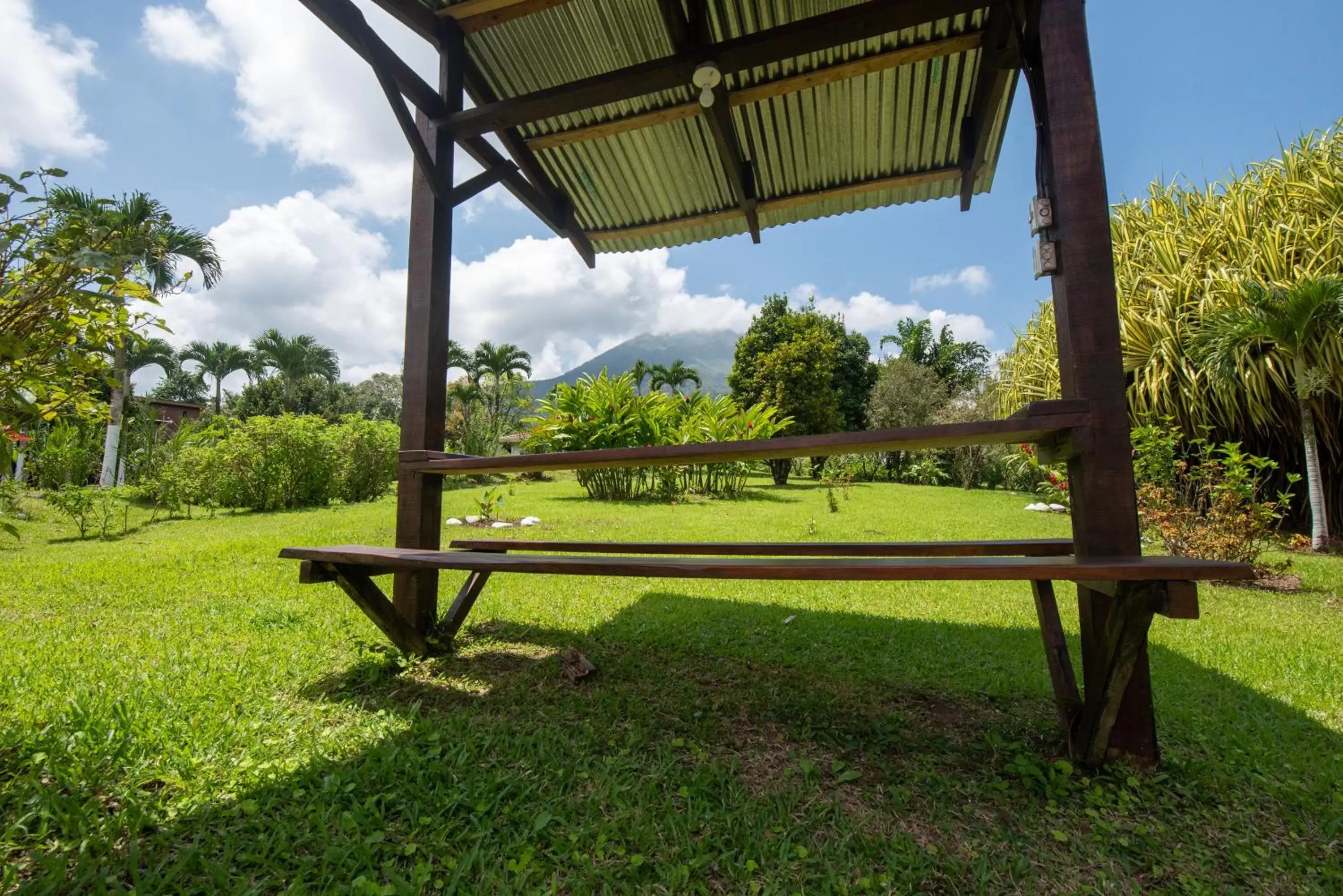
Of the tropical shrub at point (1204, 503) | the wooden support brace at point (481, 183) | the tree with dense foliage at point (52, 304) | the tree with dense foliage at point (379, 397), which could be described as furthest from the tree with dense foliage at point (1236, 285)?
the tree with dense foliage at point (379, 397)

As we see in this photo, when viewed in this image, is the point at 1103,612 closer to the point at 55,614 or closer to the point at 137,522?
the point at 55,614

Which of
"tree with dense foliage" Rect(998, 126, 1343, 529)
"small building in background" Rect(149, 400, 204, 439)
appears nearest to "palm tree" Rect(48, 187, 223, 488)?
"small building in background" Rect(149, 400, 204, 439)

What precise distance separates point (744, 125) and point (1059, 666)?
327cm

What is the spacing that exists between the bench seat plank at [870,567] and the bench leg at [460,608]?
0.85m

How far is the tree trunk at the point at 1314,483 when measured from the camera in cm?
642

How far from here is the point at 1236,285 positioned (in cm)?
716

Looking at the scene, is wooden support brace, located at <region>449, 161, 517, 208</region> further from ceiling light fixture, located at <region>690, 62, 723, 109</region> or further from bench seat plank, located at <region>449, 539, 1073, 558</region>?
bench seat plank, located at <region>449, 539, 1073, 558</region>

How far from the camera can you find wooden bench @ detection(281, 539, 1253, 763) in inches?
57.5

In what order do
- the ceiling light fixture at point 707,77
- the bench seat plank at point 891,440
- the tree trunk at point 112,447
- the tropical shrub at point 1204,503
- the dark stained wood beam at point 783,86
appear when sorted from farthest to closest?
1. the tree trunk at point 112,447
2. the tropical shrub at point 1204,503
3. the dark stained wood beam at point 783,86
4. the ceiling light fixture at point 707,77
5. the bench seat plank at point 891,440

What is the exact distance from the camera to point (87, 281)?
1755 mm

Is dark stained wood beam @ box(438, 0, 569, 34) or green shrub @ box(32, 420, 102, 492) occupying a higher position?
dark stained wood beam @ box(438, 0, 569, 34)

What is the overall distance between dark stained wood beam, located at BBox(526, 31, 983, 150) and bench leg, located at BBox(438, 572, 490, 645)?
2.69 meters

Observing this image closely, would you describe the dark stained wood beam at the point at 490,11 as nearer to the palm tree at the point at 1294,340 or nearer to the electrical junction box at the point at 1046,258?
the electrical junction box at the point at 1046,258

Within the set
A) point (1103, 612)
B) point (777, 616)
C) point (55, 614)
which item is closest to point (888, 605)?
point (777, 616)
